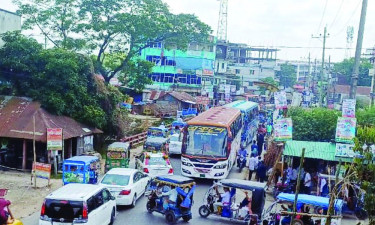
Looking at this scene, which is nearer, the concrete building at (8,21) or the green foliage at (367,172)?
the green foliage at (367,172)

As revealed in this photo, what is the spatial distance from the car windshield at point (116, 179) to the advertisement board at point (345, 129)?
9046 mm

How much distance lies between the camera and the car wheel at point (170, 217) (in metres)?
15.1

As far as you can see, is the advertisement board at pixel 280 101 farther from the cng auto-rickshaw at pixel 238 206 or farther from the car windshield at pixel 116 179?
the car windshield at pixel 116 179

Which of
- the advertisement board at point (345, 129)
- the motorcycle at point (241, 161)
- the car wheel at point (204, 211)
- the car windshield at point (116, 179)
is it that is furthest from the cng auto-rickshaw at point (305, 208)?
the motorcycle at point (241, 161)

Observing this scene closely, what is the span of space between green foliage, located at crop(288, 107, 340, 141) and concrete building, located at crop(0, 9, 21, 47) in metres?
19.5

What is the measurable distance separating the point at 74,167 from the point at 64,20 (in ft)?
61.6

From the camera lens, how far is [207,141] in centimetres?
2119

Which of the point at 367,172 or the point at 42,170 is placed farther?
the point at 42,170

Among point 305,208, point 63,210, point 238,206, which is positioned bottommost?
point 238,206

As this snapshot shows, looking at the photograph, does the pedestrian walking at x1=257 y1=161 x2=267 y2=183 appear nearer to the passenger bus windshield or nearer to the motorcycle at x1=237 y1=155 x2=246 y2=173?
the passenger bus windshield

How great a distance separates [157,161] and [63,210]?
9577mm

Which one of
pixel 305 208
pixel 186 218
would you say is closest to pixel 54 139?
pixel 186 218

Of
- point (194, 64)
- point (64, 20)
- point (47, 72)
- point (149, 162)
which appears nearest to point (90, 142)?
point (47, 72)

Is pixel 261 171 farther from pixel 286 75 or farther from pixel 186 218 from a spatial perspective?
pixel 286 75
